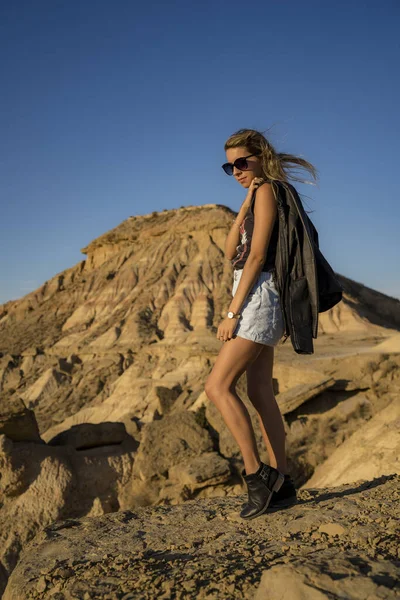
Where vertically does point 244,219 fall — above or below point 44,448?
above

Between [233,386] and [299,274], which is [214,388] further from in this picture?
[299,274]

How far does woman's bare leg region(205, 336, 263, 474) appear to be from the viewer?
3072mm

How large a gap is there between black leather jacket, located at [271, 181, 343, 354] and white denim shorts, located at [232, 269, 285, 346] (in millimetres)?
43

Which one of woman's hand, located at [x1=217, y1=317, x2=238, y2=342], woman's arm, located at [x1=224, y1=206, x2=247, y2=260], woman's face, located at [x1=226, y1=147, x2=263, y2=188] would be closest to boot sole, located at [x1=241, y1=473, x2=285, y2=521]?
woman's hand, located at [x1=217, y1=317, x2=238, y2=342]

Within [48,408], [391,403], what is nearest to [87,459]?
[391,403]

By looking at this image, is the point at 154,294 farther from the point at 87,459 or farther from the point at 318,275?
the point at 318,275

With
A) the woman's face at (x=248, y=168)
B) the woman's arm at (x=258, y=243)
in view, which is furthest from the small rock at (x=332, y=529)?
the woman's face at (x=248, y=168)

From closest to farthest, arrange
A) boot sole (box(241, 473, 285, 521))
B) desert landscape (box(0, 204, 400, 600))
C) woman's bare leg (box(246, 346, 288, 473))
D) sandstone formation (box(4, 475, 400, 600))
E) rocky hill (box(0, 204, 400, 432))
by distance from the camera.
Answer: sandstone formation (box(4, 475, 400, 600))
desert landscape (box(0, 204, 400, 600))
boot sole (box(241, 473, 285, 521))
woman's bare leg (box(246, 346, 288, 473))
rocky hill (box(0, 204, 400, 432))

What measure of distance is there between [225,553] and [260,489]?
59cm

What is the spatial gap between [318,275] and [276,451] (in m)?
1.09

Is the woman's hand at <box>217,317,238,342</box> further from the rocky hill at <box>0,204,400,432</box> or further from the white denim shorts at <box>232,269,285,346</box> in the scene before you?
the rocky hill at <box>0,204,400,432</box>

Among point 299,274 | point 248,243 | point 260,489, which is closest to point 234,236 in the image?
point 248,243

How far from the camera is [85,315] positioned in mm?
35000

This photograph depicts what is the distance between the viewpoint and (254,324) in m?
3.07
